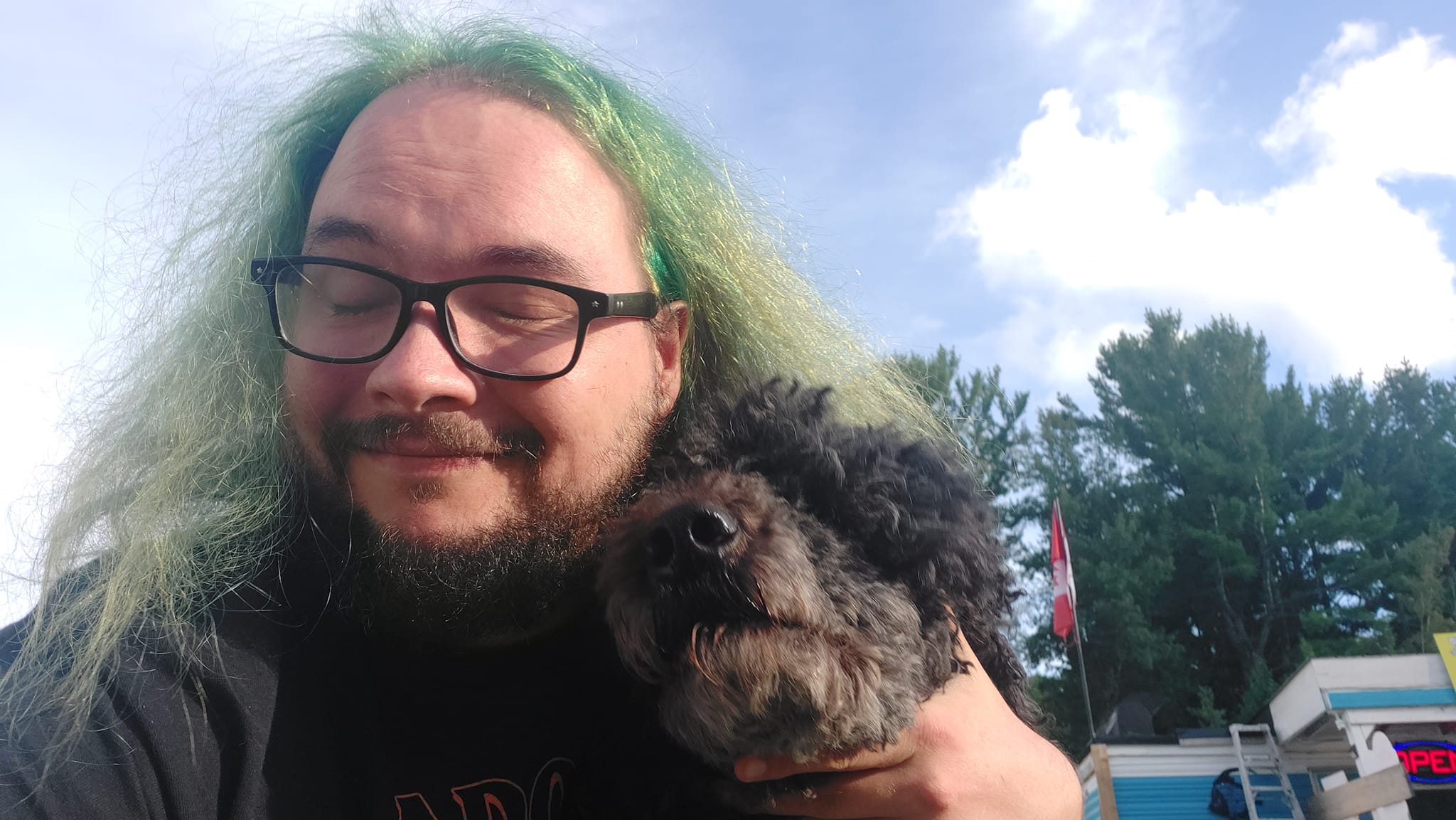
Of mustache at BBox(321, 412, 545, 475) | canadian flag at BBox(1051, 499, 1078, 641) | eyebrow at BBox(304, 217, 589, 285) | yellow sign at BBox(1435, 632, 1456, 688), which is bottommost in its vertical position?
mustache at BBox(321, 412, 545, 475)

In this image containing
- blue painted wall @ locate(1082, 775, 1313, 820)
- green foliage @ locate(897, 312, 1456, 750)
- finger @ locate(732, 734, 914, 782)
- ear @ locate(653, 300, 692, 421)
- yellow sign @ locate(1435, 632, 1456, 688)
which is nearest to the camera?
finger @ locate(732, 734, 914, 782)

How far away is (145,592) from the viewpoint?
5.98ft

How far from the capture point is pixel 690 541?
1593 mm

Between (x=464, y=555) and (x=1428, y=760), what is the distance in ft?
51.8

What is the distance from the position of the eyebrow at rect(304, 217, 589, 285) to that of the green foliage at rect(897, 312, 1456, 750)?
81.7 feet

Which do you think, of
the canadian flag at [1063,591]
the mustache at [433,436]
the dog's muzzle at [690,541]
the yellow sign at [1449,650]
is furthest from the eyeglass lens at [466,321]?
the canadian flag at [1063,591]

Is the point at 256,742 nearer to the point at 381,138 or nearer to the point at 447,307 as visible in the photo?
the point at 447,307

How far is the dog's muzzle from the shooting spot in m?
1.59

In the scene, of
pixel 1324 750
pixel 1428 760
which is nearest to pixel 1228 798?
pixel 1324 750

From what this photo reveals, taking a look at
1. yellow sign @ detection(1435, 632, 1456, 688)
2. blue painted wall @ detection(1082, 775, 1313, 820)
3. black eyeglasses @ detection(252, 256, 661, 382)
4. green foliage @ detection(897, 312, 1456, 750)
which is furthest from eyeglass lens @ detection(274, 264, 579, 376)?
green foliage @ detection(897, 312, 1456, 750)

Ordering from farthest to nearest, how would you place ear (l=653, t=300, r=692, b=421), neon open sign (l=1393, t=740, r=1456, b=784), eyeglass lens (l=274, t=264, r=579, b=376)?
1. neon open sign (l=1393, t=740, r=1456, b=784)
2. ear (l=653, t=300, r=692, b=421)
3. eyeglass lens (l=274, t=264, r=579, b=376)

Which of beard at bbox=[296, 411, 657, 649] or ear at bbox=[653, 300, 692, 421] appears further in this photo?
ear at bbox=[653, 300, 692, 421]

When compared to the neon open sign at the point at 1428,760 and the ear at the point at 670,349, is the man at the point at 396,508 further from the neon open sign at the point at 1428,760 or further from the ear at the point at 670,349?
the neon open sign at the point at 1428,760

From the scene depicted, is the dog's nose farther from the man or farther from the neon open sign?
the neon open sign
